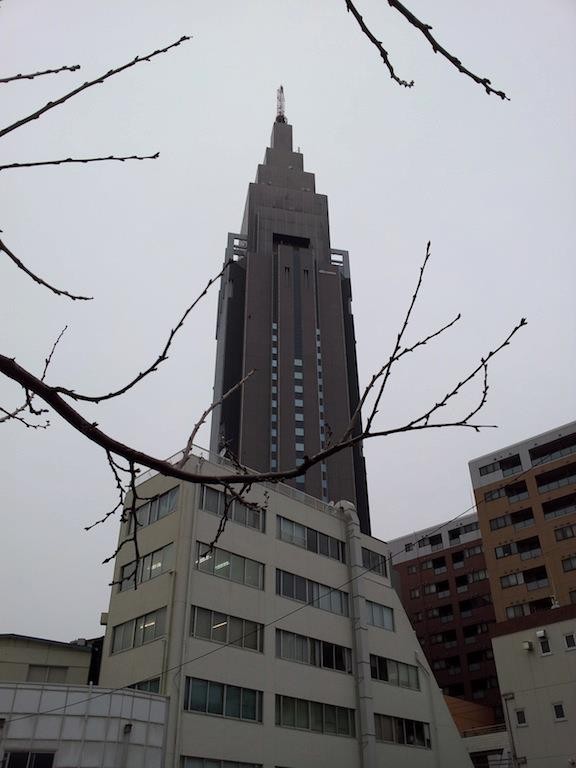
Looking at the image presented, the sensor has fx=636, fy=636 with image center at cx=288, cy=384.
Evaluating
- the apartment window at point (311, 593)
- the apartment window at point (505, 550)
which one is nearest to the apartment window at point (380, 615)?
the apartment window at point (311, 593)

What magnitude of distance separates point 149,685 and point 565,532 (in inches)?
1488

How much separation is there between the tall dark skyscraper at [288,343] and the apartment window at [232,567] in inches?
2180

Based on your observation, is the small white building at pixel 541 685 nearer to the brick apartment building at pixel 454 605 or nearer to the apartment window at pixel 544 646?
the apartment window at pixel 544 646

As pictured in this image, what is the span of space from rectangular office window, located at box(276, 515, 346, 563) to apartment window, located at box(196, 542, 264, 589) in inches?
107

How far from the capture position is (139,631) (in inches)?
1041

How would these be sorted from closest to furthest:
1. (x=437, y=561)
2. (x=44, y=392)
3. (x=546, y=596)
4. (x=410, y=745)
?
1. (x=44, y=392)
2. (x=410, y=745)
3. (x=546, y=596)
4. (x=437, y=561)

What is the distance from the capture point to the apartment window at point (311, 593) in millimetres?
30683

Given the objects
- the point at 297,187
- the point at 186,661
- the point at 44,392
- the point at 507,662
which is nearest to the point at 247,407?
the point at 297,187

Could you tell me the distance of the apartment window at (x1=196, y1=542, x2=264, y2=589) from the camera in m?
27.6

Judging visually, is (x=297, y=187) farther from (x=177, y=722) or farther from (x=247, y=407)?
(x=177, y=722)

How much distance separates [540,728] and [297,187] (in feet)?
352

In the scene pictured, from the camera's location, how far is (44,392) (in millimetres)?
2623

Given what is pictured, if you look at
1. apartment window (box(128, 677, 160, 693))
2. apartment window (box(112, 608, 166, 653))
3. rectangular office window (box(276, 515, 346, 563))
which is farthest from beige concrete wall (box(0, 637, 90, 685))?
rectangular office window (box(276, 515, 346, 563))

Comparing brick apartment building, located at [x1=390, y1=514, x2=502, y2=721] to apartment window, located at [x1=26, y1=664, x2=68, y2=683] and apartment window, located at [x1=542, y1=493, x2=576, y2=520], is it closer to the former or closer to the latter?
apartment window, located at [x1=542, y1=493, x2=576, y2=520]
